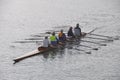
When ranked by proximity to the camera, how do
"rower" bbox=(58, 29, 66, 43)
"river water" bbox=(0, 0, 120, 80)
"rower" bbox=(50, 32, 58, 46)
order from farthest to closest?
"rower" bbox=(58, 29, 66, 43), "rower" bbox=(50, 32, 58, 46), "river water" bbox=(0, 0, 120, 80)

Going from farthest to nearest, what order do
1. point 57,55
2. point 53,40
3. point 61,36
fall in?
point 61,36 < point 53,40 < point 57,55

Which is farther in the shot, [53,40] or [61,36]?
[61,36]

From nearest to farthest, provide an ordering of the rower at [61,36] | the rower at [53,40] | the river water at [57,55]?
the river water at [57,55] → the rower at [53,40] → the rower at [61,36]

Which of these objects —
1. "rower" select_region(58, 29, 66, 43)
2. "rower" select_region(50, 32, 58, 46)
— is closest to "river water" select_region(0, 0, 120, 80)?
"rower" select_region(50, 32, 58, 46)

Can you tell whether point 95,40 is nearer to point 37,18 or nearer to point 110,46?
point 110,46

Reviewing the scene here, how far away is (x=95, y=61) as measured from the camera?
28.8 metres

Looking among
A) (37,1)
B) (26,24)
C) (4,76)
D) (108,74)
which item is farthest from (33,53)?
(37,1)

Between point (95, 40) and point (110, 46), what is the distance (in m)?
2.34

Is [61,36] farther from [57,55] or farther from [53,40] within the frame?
[57,55]

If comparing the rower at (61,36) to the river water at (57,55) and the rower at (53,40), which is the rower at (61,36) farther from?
the river water at (57,55)

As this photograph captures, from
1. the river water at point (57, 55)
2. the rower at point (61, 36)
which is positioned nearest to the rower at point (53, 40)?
the river water at point (57, 55)

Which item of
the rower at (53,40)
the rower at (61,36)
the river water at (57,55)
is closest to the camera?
the river water at (57,55)

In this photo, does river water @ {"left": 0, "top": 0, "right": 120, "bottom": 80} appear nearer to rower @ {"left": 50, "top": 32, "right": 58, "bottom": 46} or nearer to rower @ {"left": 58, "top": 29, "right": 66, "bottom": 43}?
rower @ {"left": 50, "top": 32, "right": 58, "bottom": 46}

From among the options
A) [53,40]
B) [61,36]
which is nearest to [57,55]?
[53,40]
